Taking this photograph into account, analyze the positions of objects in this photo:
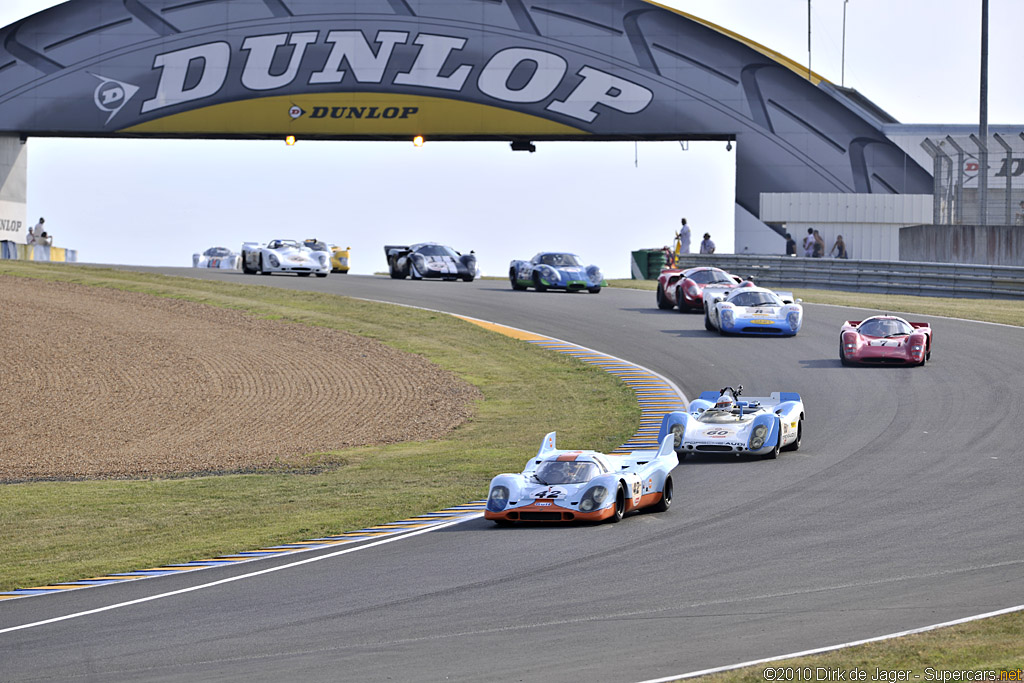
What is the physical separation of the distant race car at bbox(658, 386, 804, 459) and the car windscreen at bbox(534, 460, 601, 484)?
3.53 metres

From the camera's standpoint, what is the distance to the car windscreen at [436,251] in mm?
45344

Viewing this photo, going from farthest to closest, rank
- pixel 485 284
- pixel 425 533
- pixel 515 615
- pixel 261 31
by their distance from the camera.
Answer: pixel 261 31, pixel 485 284, pixel 425 533, pixel 515 615

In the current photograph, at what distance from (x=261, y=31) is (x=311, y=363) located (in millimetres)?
27784

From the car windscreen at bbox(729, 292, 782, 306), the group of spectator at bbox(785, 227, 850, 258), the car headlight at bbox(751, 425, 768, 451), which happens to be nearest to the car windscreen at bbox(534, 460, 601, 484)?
the car headlight at bbox(751, 425, 768, 451)

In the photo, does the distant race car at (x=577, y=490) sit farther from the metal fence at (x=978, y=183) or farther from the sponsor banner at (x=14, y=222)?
the sponsor banner at (x=14, y=222)

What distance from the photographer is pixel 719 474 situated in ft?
56.0

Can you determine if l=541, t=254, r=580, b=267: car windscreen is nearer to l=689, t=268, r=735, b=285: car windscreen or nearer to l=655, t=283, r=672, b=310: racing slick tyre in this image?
l=655, t=283, r=672, b=310: racing slick tyre

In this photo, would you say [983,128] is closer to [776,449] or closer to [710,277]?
[710,277]

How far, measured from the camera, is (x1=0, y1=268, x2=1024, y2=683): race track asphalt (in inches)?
353

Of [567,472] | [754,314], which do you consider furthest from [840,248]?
[567,472]

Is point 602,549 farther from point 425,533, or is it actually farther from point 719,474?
point 719,474

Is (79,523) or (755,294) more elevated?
(755,294)

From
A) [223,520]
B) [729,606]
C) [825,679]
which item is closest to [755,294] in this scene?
[223,520]

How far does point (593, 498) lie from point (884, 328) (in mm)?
14391
